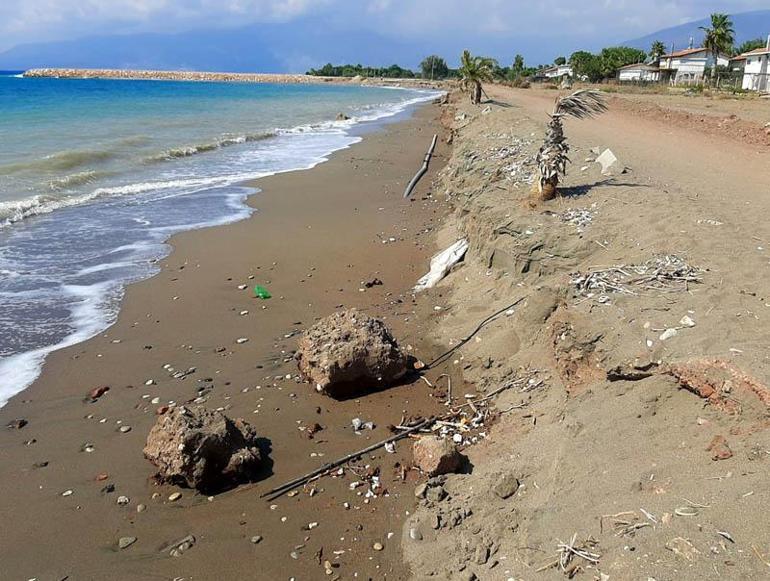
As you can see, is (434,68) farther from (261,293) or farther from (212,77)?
(261,293)

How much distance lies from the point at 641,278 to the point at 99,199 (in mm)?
13533

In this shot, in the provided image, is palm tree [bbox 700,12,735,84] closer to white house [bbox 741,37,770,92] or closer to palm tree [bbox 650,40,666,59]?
white house [bbox 741,37,770,92]

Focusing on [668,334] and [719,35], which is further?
[719,35]

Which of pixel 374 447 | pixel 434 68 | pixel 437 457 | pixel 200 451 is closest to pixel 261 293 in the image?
pixel 374 447

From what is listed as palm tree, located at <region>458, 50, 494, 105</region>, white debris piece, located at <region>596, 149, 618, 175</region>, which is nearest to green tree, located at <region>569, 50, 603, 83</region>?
palm tree, located at <region>458, 50, 494, 105</region>

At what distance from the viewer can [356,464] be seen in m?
4.90

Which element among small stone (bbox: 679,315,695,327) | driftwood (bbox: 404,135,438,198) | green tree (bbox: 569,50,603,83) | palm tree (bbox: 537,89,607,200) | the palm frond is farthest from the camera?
green tree (bbox: 569,50,603,83)

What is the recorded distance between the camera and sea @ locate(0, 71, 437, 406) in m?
7.89

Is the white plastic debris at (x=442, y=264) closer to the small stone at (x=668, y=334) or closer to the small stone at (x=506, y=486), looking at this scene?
the small stone at (x=668, y=334)

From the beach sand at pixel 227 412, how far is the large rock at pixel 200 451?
0.46 ft

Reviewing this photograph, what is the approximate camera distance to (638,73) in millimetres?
68812

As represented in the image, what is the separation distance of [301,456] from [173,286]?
487 cm

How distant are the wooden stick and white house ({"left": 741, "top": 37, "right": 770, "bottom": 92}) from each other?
4639 centimetres

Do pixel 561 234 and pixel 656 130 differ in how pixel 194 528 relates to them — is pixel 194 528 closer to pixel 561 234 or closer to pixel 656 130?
pixel 561 234
